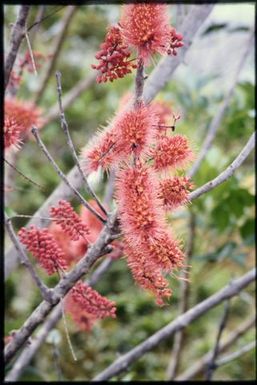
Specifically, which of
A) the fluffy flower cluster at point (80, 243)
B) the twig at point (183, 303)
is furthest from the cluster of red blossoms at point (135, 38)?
the twig at point (183, 303)

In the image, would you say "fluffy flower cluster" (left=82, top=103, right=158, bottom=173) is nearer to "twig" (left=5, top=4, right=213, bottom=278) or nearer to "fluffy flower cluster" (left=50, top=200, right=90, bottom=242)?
"fluffy flower cluster" (left=50, top=200, right=90, bottom=242)

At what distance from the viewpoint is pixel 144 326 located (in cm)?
201

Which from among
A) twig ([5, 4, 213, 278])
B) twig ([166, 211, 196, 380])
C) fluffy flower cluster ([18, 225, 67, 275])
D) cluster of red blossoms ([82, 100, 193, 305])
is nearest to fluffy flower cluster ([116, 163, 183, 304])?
cluster of red blossoms ([82, 100, 193, 305])

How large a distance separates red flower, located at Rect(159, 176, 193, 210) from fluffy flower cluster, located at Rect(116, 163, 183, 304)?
0.02m

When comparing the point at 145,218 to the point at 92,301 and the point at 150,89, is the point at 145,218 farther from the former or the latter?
the point at 150,89

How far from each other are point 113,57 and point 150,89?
0.45m

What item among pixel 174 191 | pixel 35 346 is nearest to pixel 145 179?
pixel 174 191

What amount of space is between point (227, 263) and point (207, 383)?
24.4 inches

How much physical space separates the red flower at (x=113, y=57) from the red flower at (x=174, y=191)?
0.13 metres

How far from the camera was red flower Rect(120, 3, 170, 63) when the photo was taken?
2.18 ft

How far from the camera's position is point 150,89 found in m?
1.12

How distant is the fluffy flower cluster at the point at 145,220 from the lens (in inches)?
26.3

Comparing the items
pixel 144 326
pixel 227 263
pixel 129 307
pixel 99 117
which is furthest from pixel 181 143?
pixel 99 117

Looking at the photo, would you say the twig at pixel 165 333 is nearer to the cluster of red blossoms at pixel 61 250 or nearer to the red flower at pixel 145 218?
the cluster of red blossoms at pixel 61 250
